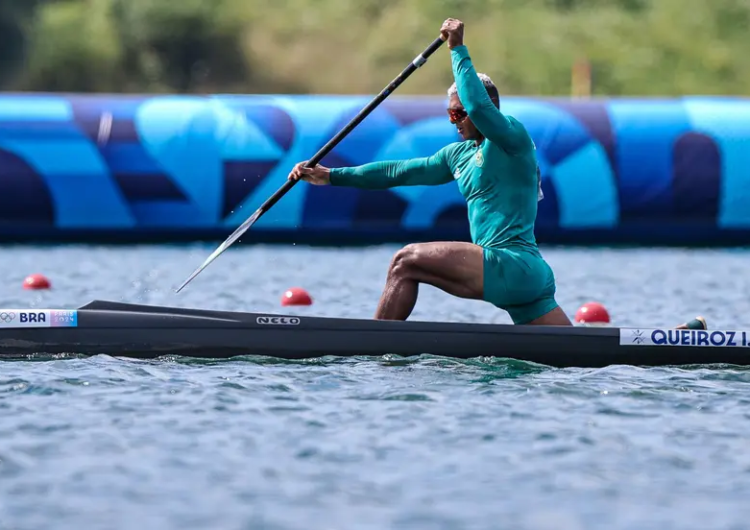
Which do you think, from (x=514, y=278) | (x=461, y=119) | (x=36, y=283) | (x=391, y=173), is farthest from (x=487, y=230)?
(x=36, y=283)

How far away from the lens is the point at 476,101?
26.0 ft

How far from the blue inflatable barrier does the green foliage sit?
19.1m

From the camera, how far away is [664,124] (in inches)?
775

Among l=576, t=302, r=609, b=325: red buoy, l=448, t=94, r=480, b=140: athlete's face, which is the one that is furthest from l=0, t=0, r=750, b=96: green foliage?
l=448, t=94, r=480, b=140: athlete's face

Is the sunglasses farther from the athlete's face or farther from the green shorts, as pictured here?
the green shorts

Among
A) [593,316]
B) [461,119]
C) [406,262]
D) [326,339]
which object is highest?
[461,119]

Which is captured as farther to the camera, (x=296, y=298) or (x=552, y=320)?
(x=296, y=298)

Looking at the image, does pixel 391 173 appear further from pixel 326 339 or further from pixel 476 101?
pixel 326 339

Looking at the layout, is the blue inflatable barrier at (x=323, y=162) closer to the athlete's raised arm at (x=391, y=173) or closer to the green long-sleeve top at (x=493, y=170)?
the athlete's raised arm at (x=391, y=173)

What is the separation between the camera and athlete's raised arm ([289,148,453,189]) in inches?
343

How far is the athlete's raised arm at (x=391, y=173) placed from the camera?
8.70m

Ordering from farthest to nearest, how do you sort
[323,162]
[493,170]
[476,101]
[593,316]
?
[323,162] → [593,316] → [493,170] → [476,101]

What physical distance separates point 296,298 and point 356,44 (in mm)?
29756

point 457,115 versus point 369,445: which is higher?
point 457,115
